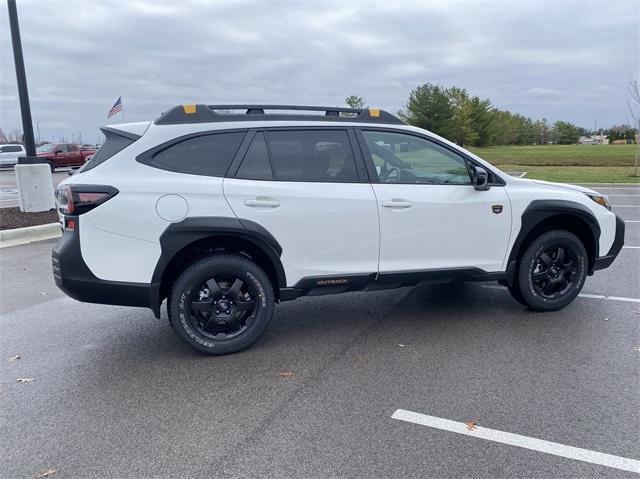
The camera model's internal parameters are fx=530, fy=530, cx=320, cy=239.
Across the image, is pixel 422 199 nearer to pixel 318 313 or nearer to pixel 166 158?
pixel 318 313

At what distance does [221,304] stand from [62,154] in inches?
1118

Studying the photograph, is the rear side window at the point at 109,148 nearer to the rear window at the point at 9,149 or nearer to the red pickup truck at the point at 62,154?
the red pickup truck at the point at 62,154

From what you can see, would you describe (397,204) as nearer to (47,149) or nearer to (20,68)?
(20,68)

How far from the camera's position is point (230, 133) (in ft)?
14.1

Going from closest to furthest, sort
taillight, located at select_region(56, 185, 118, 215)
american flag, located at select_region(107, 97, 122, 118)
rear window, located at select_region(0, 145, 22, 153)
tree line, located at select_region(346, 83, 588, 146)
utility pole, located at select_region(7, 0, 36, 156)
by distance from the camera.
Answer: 1. taillight, located at select_region(56, 185, 118, 215)
2. utility pole, located at select_region(7, 0, 36, 156)
3. american flag, located at select_region(107, 97, 122, 118)
4. rear window, located at select_region(0, 145, 22, 153)
5. tree line, located at select_region(346, 83, 588, 146)

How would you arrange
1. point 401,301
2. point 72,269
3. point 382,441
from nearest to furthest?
1. point 382,441
2. point 72,269
3. point 401,301

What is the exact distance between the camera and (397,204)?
4434 mm

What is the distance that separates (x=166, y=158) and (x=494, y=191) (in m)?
2.85

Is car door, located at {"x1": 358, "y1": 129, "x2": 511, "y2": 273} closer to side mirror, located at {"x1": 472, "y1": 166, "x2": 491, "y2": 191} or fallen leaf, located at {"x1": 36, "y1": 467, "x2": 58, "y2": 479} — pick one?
side mirror, located at {"x1": 472, "y1": 166, "x2": 491, "y2": 191}

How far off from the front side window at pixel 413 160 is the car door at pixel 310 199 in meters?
0.22

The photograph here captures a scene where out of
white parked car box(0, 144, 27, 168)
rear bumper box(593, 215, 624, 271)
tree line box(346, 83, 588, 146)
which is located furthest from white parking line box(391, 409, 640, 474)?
tree line box(346, 83, 588, 146)

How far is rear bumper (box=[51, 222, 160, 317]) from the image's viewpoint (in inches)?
154

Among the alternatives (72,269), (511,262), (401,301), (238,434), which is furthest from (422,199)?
(72,269)

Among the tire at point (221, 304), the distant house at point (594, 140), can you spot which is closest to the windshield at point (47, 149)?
the tire at point (221, 304)
